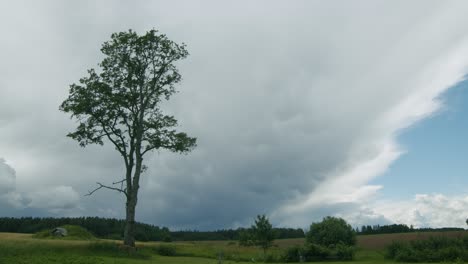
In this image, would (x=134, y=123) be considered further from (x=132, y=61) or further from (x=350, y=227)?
(x=350, y=227)

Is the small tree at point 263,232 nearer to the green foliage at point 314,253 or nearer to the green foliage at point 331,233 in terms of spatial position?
the green foliage at point 314,253

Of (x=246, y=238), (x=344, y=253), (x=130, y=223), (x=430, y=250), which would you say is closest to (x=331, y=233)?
(x=246, y=238)

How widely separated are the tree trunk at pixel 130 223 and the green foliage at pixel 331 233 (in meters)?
51.5

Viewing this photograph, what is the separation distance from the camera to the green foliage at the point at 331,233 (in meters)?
80.1

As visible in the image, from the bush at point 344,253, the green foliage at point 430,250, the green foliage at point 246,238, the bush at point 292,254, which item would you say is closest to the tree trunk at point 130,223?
the bush at point 292,254

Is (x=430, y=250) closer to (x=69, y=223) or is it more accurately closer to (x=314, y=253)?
(x=314, y=253)

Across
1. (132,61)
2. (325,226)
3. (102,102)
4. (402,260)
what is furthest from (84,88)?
(325,226)

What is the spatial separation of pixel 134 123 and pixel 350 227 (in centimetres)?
6018

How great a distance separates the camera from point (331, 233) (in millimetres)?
80688

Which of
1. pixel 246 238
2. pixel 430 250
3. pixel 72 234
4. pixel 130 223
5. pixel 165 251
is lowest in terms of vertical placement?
pixel 430 250

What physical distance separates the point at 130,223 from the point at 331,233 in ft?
177

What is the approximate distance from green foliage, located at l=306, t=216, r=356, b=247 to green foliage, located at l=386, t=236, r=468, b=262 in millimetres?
26319

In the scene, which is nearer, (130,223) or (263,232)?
(130,223)

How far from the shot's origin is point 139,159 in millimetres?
38312
